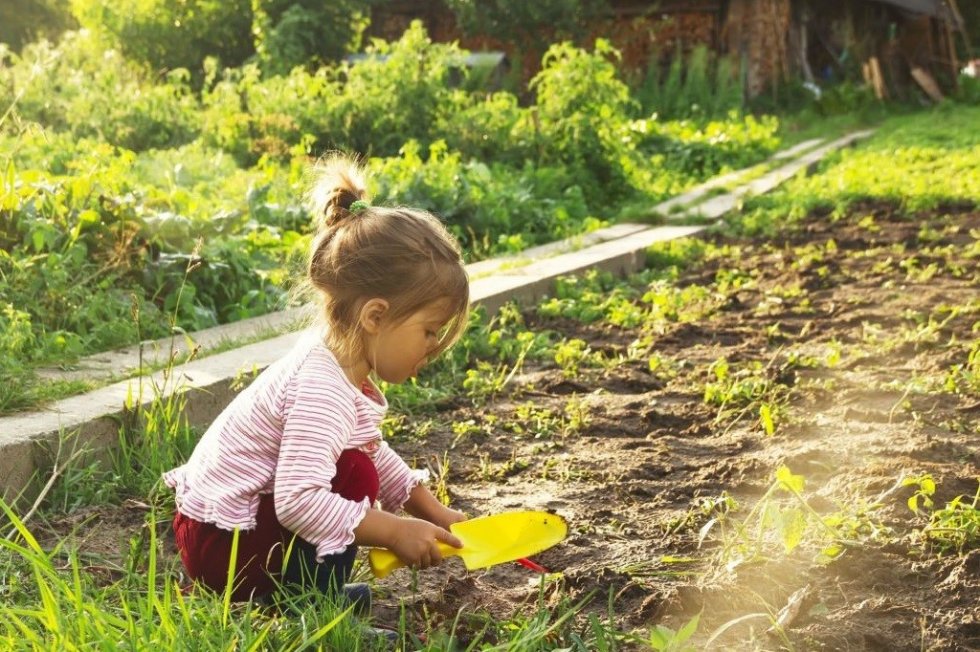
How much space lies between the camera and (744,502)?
10.7 feet

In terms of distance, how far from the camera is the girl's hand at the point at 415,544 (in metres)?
2.59

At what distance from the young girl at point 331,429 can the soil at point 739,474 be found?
229 millimetres

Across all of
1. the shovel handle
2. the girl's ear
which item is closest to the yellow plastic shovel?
the shovel handle

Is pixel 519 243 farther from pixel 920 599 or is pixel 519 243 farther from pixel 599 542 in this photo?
pixel 920 599

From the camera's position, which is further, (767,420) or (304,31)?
(304,31)

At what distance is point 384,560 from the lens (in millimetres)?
2602

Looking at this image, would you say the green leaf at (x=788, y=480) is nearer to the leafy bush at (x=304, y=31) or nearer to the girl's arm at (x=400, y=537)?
the girl's arm at (x=400, y=537)

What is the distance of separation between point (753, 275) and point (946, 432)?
3.04 metres

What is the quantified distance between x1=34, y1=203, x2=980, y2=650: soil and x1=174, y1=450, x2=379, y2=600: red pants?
0.87ft

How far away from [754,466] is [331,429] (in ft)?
4.71

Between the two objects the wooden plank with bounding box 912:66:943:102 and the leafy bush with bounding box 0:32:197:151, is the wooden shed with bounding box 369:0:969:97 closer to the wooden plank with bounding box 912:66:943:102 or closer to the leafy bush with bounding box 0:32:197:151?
the wooden plank with bounding box 912:66:943:102

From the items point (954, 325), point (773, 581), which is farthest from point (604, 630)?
point (954, 325)

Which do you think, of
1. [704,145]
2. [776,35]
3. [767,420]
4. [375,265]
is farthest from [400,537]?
[776,35]

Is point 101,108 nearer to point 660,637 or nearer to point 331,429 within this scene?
point 331,429
